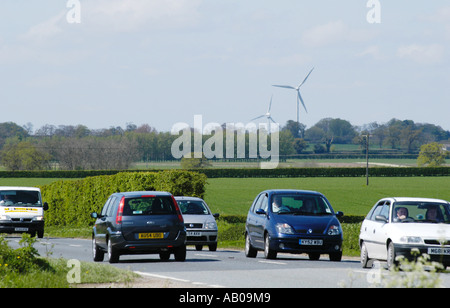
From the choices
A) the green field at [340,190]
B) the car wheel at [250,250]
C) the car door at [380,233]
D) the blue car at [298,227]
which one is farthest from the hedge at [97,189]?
the green field at [340,190]

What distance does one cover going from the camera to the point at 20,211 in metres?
33.1

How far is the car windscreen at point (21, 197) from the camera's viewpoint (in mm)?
33594

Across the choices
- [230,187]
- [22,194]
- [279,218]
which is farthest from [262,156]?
[279,218]

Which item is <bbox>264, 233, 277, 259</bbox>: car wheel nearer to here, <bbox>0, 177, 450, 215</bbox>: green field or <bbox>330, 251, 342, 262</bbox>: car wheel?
<bbox>330, 251, 342, 262</bbox>: car wheel

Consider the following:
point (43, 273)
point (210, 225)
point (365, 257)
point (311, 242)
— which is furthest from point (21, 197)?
point (43, 273)

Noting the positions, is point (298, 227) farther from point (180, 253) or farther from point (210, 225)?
point (210, 225)

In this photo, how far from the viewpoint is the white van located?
108ft

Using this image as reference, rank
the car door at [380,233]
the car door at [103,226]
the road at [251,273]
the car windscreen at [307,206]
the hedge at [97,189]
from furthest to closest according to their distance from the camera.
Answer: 1. the hedge at [97,189]
2. the car windscreen at [307,206]
3. the car door at [103,226]
4. the car door at [380,233]
5. the road at [251,273]

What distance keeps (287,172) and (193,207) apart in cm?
8973

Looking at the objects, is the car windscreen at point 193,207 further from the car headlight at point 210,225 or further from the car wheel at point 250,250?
the car wheel at point 250,250

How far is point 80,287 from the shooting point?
12461 millimetres

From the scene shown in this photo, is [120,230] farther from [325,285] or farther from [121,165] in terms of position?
[121,165]

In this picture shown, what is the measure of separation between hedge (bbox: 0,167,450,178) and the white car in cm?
9466

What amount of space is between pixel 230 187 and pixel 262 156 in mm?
61445
